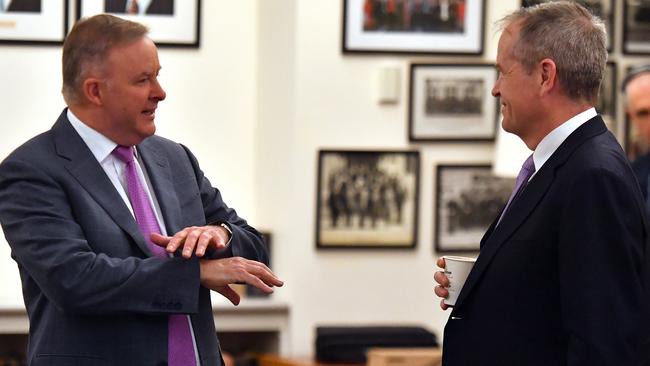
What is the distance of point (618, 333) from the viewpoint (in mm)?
2432

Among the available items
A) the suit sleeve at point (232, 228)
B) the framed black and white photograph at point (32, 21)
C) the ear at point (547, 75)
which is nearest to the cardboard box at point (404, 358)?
the framed black and white photograph at point (32, 21)

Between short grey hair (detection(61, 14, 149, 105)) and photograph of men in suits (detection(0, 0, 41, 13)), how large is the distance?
302 cm

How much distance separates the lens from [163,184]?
287cm

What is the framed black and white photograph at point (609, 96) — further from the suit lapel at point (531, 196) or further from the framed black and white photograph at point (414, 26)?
the suit lapel at point (531, 196)

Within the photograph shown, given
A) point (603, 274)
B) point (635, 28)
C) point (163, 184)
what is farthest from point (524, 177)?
point (635, 28)

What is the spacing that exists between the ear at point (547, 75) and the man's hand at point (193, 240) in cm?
73

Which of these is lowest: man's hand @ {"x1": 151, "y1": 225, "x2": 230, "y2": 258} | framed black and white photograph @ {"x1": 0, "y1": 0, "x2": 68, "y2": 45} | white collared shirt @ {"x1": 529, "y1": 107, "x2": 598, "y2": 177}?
man's hand @ {"x1": 151, "y1": 225, "x2": 230, "y2": 258}

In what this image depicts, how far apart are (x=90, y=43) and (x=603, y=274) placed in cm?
116

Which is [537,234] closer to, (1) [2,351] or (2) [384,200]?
(2) [384,200]

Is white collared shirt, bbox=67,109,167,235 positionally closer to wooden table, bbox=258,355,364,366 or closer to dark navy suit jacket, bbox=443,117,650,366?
dark navy suit jacket, bbox=443,117,650,366

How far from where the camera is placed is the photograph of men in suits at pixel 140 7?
5730mm

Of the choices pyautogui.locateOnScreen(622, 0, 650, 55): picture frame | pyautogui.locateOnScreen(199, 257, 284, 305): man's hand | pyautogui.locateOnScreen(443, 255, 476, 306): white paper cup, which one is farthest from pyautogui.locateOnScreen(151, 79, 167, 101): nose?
pyautogui.locateOnScreen(622, 0, 650, 55): picture frame

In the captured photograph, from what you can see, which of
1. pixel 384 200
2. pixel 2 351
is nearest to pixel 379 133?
pixel 384 200

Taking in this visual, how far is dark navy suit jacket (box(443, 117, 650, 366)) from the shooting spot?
7.98 feet
